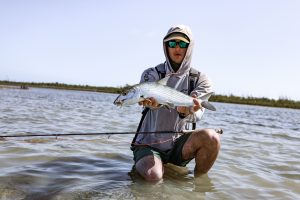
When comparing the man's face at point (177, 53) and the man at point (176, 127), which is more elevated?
the man's face at point (177, 53)

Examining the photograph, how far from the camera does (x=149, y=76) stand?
5.58m

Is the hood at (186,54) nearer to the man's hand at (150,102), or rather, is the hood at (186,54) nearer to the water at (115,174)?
the man's hand at (150,102)

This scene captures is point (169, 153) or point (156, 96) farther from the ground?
point (156, 96)

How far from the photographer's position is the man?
17.7 feet

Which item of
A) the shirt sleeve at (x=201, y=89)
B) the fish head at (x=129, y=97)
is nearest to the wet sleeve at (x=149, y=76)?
the shirt sleeve at (x=201, y=89)

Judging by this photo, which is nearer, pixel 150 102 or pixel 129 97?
pixel 129 97

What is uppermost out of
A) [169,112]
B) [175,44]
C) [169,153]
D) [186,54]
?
[175,44]

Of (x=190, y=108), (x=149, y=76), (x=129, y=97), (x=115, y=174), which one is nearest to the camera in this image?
(x=129, y=97)

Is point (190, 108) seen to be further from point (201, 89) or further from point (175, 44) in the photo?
point (175, 44)

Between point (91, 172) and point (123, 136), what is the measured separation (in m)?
3.94

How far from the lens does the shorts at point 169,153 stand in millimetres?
5473

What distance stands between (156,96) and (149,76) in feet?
2.77

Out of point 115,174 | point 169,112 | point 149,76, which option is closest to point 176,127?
point 169,112

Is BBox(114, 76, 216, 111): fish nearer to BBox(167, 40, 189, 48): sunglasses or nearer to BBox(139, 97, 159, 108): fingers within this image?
BBox(139, 97, 159, 108): fingers
